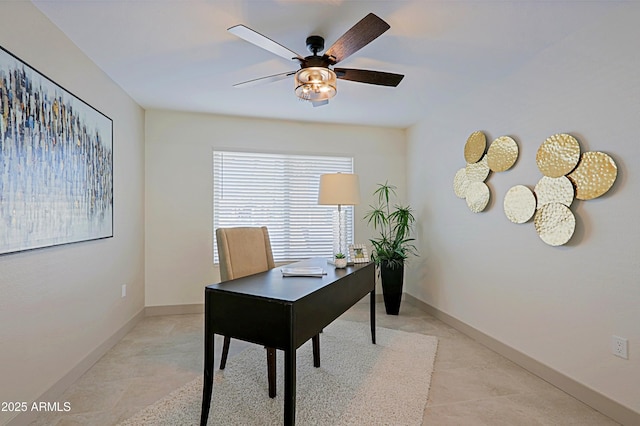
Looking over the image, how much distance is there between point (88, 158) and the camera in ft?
8.48

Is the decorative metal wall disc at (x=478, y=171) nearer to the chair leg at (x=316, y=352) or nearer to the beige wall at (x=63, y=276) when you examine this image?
the chair leg at (x=316, y=352)

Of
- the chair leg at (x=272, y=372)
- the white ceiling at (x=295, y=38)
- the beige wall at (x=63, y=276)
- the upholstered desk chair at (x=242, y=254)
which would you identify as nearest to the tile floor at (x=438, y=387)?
the beige wall at (x=63, y=276)

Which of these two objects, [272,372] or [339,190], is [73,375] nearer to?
[272,372]

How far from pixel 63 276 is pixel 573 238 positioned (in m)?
3.41

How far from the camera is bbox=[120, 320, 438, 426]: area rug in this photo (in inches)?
76.9

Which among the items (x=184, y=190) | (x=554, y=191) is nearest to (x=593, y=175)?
(x=554, y=191)

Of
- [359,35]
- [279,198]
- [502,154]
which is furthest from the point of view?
[279,198]

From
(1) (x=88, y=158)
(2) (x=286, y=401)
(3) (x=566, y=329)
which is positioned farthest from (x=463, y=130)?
(1) (x=88, y=158)

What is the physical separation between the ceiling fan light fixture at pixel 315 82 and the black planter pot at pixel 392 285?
2311 millimetres

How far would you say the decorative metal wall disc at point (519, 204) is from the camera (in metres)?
2.56

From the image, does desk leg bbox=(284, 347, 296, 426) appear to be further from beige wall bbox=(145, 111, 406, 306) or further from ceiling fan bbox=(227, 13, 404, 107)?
beige wall bbox=(145, 111, 406, 306)

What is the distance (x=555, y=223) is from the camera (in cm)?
236

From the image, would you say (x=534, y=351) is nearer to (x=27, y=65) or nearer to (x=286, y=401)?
(x=286, y=401)

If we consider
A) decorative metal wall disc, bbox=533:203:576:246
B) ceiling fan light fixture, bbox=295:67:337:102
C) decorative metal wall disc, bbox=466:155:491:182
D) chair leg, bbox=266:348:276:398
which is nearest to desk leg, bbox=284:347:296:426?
chair leg, bbox=266:348:276:398
